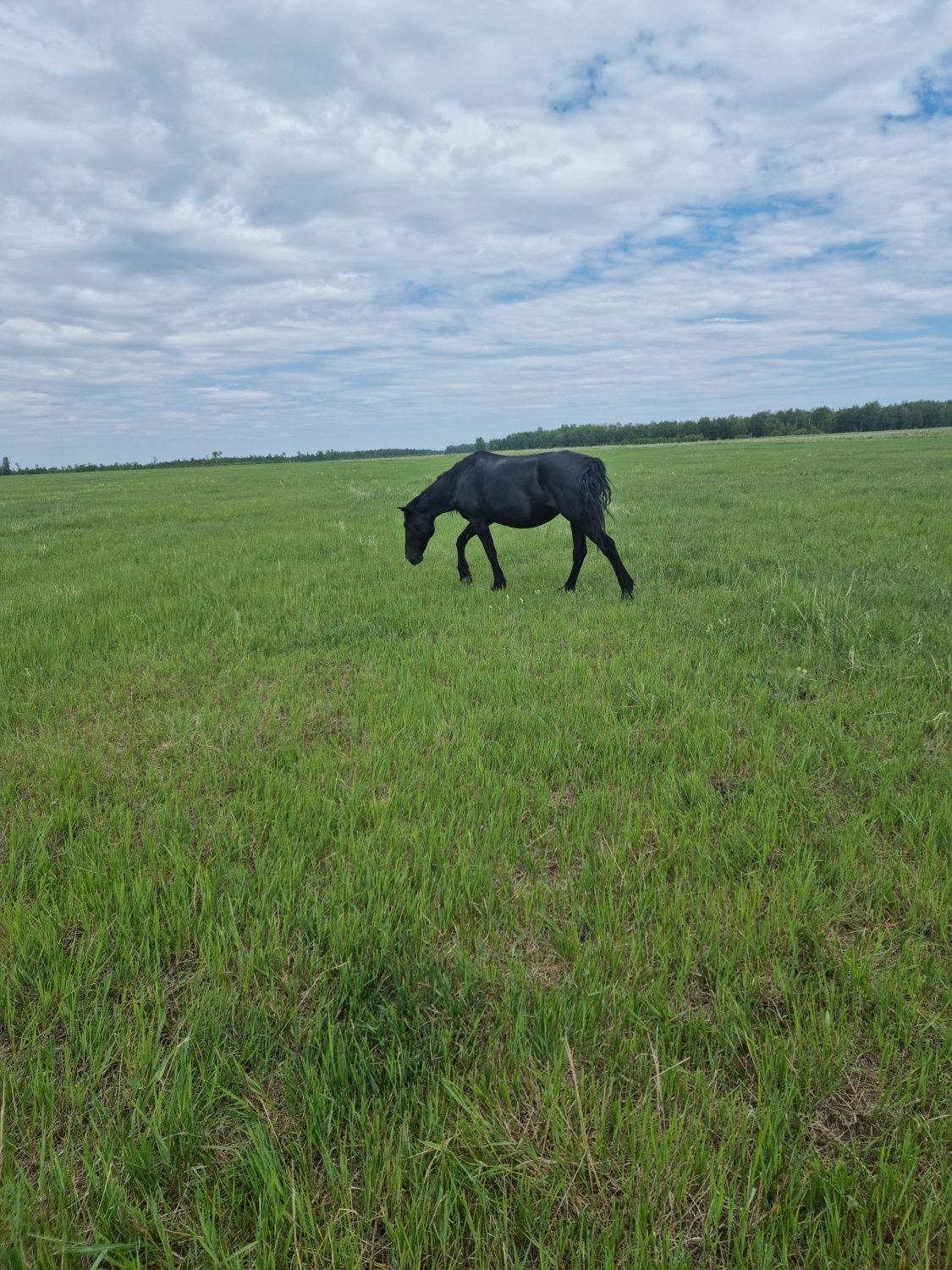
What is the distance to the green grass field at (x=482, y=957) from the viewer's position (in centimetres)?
148

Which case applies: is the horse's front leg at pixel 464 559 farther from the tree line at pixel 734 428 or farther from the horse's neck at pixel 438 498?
the tree line at pixel 734 428

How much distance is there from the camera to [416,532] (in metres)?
10.0

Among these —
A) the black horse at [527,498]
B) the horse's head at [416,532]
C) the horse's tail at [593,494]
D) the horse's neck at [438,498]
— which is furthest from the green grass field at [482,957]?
the horse's head at [416,532]

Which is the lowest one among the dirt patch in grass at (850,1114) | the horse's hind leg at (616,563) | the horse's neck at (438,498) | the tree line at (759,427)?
the dirt patch in grass at (850,1114)

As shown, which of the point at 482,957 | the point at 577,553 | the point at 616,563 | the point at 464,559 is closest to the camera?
the point at 482,957

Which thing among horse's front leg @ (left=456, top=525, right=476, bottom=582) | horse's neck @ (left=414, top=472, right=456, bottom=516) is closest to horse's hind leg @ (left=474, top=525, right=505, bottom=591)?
horse's front leg @ (left=456, top=525, right=476, bottom=582)

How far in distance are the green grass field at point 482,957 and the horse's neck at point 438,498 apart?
4324 millimetres

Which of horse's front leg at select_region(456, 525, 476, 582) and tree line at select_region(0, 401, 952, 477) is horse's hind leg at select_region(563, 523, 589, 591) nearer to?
horse's front leg at select_region(456, 525, 476, 582)

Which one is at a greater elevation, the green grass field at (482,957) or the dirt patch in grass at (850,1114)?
the green grass field at (482,957)

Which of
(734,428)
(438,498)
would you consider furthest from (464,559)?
(734,428)

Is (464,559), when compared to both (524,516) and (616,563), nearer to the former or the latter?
(524,516)

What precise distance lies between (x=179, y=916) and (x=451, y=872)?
111 cm

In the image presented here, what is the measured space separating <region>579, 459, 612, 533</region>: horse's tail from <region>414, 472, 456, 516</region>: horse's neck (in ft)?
7.34

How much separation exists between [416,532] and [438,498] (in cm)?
71
